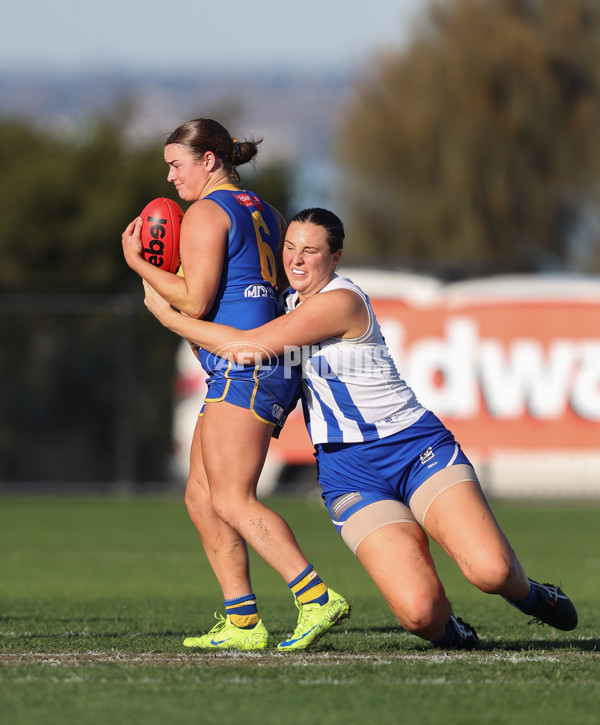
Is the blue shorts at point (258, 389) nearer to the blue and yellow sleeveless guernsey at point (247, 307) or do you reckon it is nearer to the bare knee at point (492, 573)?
the blue and yellow sleeveless guernsey at point (247, 307)

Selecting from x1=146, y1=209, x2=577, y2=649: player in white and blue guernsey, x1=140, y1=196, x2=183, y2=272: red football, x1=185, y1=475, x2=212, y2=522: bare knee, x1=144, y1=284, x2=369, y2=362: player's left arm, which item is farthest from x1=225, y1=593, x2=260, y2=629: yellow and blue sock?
x1=140, y1=196, x2=183, y2=272: red football

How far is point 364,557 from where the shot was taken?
216 inches

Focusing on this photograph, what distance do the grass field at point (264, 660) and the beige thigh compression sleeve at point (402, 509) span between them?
1.58 ft

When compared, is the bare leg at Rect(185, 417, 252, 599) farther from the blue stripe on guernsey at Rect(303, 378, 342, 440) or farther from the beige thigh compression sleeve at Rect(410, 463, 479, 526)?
the beige thigh compression sleeve at Rect(410, 463, 479, 526)

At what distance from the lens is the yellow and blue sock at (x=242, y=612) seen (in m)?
5.66

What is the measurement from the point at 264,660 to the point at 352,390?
1121mm

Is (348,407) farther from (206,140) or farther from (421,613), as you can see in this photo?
(206,140)

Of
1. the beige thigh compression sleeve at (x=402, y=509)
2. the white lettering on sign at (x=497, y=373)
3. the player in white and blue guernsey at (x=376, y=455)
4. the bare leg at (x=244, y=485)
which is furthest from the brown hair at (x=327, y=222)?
the white lettering on sign at (x=497, y=373)

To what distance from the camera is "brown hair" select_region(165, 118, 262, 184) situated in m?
5.69

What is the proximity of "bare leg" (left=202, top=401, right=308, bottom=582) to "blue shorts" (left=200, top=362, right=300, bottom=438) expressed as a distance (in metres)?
0.04

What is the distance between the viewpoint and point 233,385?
5.50 m

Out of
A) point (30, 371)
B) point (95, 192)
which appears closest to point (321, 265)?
point (30, 371)

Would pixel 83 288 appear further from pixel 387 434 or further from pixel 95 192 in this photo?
pixel 387 434

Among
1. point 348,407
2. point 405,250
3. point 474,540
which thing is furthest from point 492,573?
point 405,250
